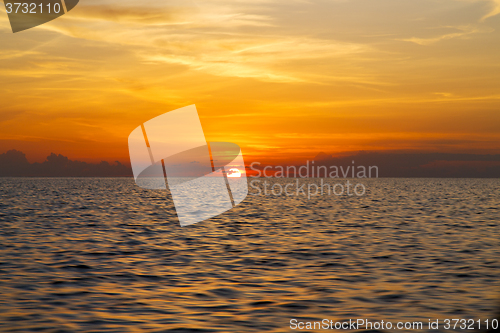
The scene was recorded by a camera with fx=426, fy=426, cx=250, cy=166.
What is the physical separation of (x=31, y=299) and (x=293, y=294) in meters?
7.98

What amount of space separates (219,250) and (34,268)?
849 centimetres

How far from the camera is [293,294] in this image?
1360 centimetres

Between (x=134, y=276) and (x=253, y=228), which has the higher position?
(x=134, y=276)

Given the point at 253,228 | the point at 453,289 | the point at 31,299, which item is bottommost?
the point at 253,228

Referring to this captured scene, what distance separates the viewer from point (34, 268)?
661 inches

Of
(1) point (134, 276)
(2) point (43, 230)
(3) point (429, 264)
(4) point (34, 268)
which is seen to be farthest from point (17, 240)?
(3) point (429, 264)

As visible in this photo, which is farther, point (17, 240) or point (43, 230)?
point (43, 230)

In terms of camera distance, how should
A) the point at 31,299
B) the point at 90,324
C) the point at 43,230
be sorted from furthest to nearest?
the point at 43,230
the point at 31,299
the point at 90,324

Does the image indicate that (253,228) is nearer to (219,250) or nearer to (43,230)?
(219,250)

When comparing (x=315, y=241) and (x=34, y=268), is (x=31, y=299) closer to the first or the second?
(x=34, y=268)

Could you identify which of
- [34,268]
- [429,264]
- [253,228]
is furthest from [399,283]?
[253,228]

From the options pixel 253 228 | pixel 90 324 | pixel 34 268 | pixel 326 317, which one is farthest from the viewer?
pixel 253 228

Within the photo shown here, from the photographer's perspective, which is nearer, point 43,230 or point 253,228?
point 43,230

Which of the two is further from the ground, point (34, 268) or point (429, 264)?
point (34, 268)
